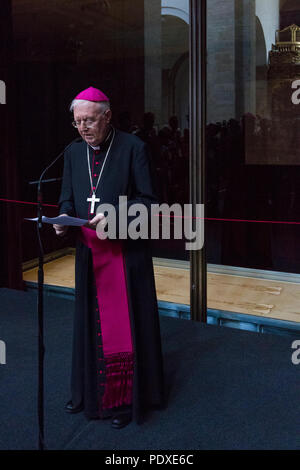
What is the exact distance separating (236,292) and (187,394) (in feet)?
5.26

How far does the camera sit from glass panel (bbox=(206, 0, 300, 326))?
157 inches

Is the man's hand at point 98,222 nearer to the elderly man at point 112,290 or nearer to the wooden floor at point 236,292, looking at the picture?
the elderly man at point 112,290

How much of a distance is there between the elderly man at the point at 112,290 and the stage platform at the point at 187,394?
0.17m

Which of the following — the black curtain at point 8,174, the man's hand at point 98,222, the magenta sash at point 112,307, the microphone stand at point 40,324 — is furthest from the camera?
the black curtain at point 8,174

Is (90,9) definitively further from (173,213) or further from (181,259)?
(181,259)

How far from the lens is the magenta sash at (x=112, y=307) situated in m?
2.61

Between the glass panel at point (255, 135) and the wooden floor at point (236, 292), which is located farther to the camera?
the wooden floor at point (236, 292)

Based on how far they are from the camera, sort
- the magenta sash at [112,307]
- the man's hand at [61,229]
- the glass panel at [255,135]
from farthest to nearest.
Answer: the glass panel at [255,135] → the magenta sash at [112,307] → the man's hand at [61,229]

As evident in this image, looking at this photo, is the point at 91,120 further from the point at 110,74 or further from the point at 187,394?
the point at 110,74

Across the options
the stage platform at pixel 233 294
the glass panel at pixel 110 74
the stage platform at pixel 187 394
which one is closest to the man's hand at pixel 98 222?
the stage platform at pixel 187 394
